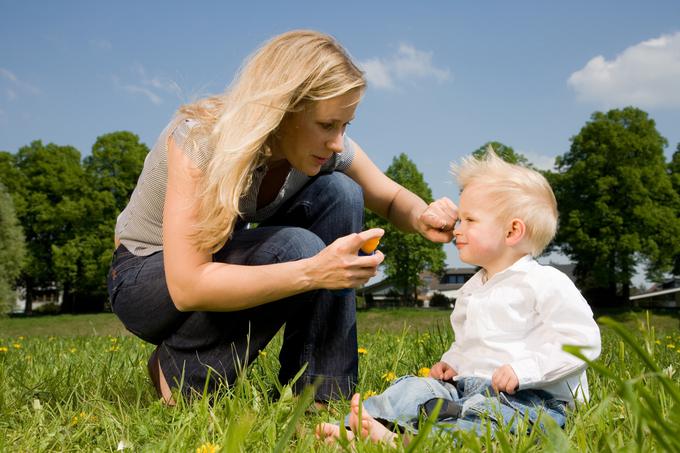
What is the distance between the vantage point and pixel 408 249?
34438 mm

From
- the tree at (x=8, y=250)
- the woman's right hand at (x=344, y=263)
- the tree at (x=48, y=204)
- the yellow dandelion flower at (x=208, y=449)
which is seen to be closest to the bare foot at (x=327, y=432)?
the yellow dandelion flower at (x=208, y=449)

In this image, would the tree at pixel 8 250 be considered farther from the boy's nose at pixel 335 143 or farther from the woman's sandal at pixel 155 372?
the boy's nose at pixel 335 143

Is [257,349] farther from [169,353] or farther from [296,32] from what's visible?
[296,32]

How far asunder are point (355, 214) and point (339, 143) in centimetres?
52

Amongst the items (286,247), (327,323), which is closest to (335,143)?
(286,247)

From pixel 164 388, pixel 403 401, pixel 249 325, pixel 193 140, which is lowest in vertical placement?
pixel 164 388

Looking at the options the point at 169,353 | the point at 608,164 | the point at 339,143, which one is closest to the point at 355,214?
the point at 339,143

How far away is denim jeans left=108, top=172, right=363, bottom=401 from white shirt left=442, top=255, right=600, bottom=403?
509 millimetres

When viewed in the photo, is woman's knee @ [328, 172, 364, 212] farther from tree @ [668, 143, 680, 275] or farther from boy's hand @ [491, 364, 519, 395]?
A: tree @ [668, 143, 680, 275]

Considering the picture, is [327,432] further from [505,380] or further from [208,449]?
[505,380]

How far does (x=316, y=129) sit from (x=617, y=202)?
2923 centimetres

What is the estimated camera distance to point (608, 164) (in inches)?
1165

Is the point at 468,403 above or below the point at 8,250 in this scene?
below

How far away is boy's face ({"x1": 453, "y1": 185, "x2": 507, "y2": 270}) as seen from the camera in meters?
2.63
